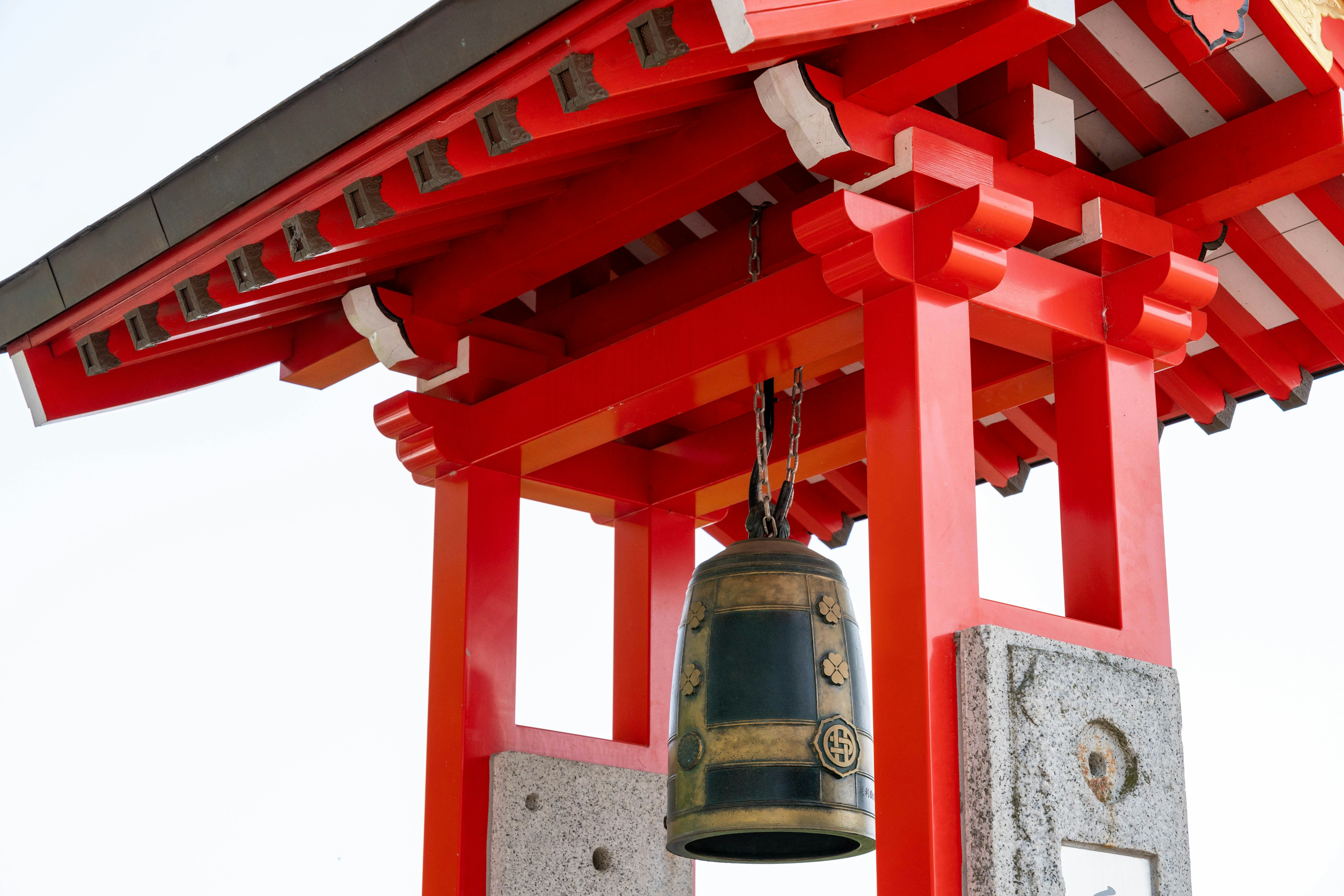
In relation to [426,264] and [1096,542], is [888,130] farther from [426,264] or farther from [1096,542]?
[426,264]

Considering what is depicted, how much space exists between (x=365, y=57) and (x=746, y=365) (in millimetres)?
1161

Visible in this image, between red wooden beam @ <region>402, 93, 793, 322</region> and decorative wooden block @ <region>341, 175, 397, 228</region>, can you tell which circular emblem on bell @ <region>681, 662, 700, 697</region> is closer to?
red wooden beam @ <region>402, 93, 793, 322</region>

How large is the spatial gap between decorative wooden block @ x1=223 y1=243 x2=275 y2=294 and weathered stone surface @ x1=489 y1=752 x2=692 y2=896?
4.63ft

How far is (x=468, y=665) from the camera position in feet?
14.3

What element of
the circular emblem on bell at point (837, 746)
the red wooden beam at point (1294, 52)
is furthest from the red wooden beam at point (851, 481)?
the red wooden beam at point (1294, 52)

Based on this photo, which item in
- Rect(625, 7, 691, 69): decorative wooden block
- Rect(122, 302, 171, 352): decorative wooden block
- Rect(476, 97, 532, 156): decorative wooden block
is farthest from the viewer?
Rect(122, 302, 171, 352): decorative wooden block

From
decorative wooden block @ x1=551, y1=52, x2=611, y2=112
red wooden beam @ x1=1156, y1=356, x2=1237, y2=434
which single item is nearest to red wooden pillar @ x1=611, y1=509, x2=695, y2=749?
red wooden beam @ x1=1156, y1=356, x2=1237, y2=434

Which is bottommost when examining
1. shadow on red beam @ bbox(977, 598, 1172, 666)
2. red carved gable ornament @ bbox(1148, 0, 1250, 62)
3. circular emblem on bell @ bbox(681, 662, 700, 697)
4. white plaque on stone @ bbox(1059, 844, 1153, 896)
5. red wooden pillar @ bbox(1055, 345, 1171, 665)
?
white plaque on stone @ bbox(1059, 844, 1153, 896)

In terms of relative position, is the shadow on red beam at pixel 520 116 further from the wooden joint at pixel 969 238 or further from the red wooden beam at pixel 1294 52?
the red wooden beam at pixel 1294 52

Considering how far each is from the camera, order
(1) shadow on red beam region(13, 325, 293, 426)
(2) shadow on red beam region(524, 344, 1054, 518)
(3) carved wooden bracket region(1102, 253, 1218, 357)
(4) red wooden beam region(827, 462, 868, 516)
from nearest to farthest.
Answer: (3) carved wooden bracket region(1102, 253, 1218, 357) → (1) shadow on red beam region(13, 325, 293, 426) → (2) shadow on red beam region(524, 344, 1054, 518) → (4) red wooden beam region(827, 462, 868, 516)

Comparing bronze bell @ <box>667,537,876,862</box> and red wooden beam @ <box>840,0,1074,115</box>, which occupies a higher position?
red wooden beam @ <box>840,0,1074,115</box>

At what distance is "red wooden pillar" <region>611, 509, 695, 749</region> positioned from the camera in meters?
4.77

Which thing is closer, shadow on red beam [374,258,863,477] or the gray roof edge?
the gray roof edge

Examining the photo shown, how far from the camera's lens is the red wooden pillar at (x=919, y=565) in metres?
3.03
